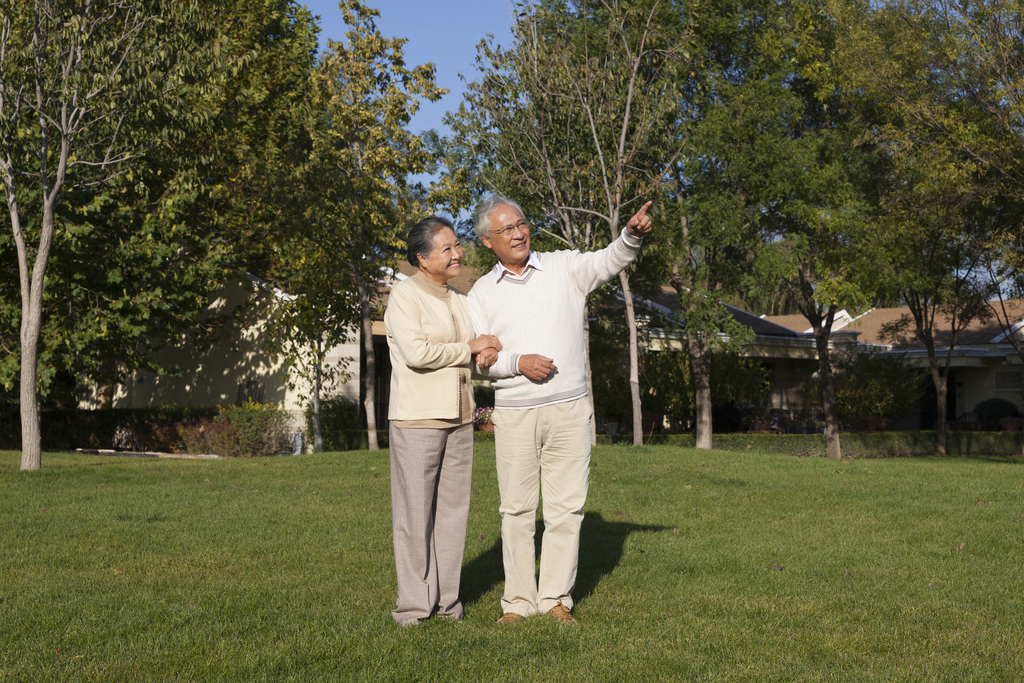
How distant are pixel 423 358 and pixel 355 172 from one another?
14330mm

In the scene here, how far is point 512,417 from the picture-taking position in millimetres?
4793

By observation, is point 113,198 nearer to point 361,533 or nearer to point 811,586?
point 361,533

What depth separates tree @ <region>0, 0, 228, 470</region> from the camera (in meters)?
13.4

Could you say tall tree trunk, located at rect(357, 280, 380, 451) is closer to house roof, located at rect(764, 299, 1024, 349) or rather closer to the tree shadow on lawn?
the tree shadow on lawn

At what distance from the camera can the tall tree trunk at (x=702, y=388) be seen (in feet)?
70.3

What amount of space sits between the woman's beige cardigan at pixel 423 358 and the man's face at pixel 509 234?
455 mm

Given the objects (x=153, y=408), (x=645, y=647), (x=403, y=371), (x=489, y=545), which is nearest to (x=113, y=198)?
(x=153, y=408)

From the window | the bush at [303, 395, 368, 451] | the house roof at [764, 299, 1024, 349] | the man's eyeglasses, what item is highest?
the house roof at [764, 299, 1024, 349]

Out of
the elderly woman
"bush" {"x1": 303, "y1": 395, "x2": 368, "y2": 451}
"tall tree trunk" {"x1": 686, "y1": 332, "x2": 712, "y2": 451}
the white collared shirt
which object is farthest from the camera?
"tall tree trunk" {"x1": 686, "y1": 332, "x2": 712, "y2": 451}

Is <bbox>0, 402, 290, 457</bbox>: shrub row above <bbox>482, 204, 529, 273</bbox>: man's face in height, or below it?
below

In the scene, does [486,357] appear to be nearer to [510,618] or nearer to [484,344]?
[484,344]

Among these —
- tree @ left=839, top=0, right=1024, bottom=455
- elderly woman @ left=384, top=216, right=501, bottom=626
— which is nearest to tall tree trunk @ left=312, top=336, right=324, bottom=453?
tree @ left=839, top=0, right=1024, bottom=455

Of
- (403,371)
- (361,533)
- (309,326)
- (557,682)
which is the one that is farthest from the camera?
(309,326)

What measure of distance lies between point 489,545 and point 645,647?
9.56 ft
